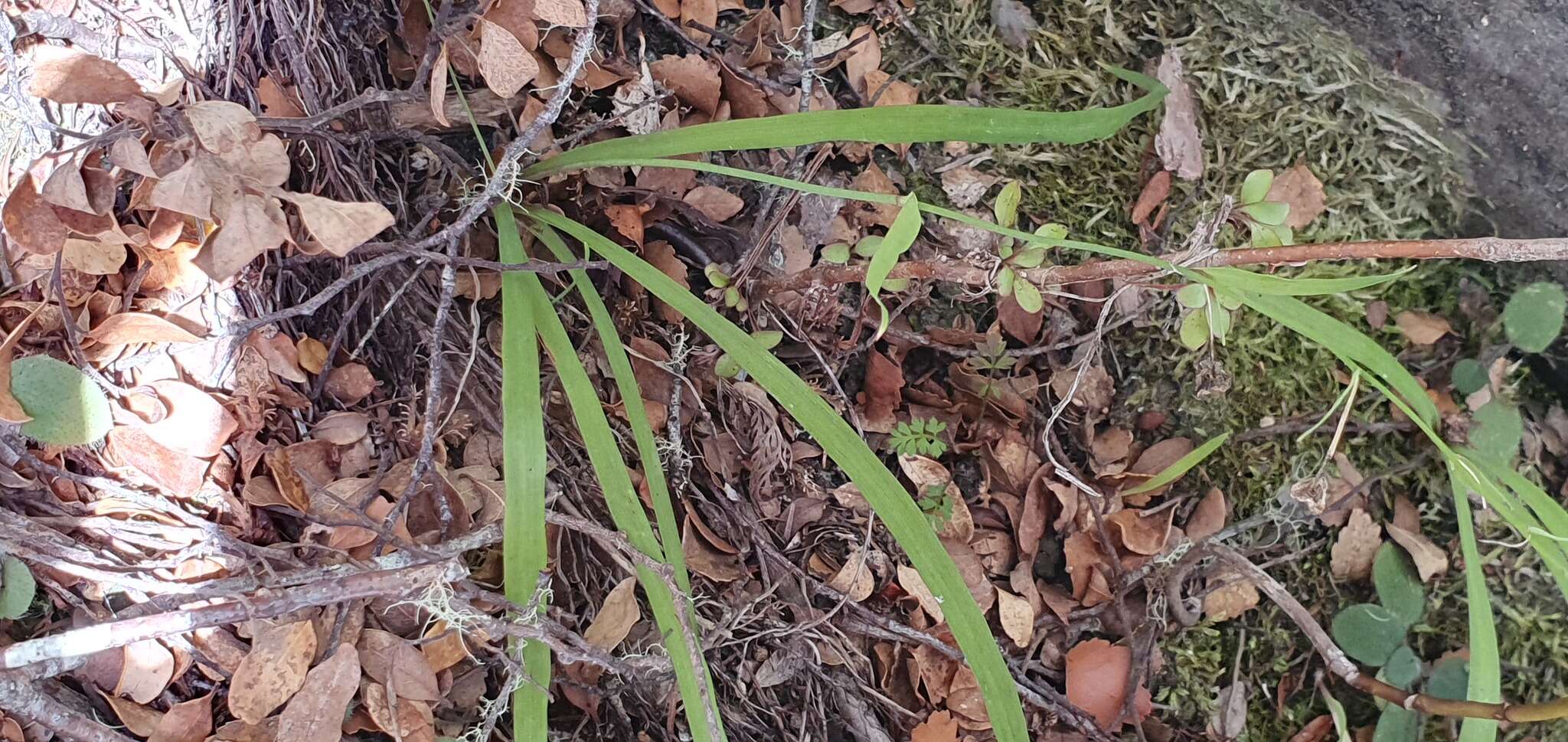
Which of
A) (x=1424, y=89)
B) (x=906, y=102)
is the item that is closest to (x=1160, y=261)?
(x=906, y=102)

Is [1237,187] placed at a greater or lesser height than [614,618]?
greater

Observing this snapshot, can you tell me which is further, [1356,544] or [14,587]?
[1356,544]

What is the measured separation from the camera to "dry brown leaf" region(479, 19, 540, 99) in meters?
0.84

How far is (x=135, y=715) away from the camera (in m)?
0.82

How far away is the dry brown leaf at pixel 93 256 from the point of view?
0.80 m

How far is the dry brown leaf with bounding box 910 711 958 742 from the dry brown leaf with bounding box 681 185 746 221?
24.4 inches

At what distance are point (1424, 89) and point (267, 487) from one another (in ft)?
4.32

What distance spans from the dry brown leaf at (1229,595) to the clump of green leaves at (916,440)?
0.36 m

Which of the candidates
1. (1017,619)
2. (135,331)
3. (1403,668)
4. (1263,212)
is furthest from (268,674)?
(1403,668)

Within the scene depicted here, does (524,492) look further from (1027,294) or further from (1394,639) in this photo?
(1394,639)

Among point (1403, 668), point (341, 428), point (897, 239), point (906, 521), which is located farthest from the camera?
point (1403, 668)

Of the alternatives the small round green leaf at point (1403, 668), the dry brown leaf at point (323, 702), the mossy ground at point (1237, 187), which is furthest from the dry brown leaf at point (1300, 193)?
the dry brown leaf at point (323, 702)

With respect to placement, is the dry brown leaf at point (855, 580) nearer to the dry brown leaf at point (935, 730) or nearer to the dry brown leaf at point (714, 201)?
the dry brown leaf at point (935, 730)

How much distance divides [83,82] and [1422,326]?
4.53 feet
